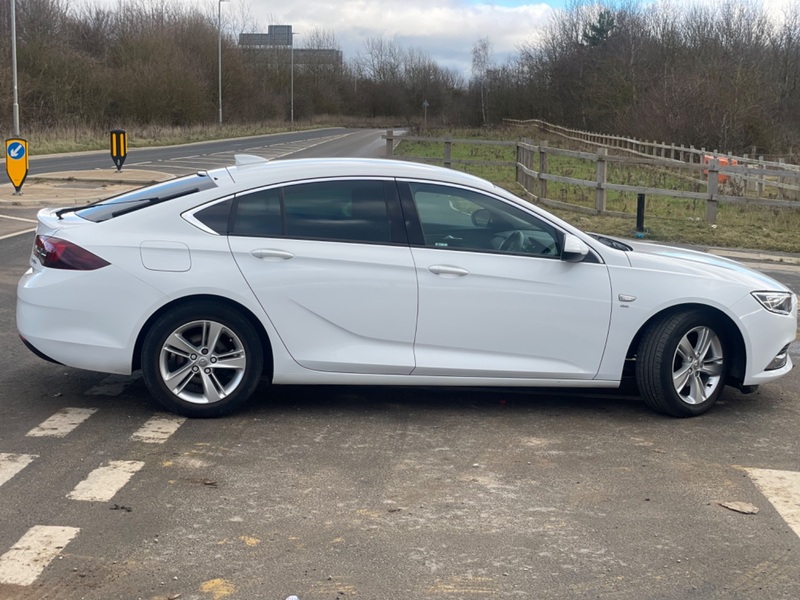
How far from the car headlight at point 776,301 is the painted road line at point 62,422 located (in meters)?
4.28

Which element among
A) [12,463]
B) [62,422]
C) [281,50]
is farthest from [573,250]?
[281,50]

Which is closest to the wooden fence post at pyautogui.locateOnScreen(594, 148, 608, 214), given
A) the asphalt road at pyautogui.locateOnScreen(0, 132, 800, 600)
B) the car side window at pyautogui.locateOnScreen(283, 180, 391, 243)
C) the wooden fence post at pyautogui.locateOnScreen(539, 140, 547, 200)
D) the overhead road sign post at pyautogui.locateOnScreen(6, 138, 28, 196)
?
the wooden fence post at pyautogui.locateOnScreen(539, 140, 547, 200)

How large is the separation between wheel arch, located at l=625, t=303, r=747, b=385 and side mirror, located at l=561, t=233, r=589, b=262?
609 millimetres

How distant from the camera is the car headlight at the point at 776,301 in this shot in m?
6.14

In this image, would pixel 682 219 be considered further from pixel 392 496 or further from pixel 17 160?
pixel 392 496

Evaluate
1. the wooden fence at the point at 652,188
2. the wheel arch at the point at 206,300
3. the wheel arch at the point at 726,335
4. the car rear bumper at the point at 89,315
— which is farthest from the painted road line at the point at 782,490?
the wooden fence at the point at 652,188

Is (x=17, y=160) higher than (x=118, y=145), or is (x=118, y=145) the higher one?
(x=118, y=145)

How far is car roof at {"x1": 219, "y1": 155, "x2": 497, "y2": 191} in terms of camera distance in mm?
5934

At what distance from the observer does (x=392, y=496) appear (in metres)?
4.62

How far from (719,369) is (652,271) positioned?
80cm

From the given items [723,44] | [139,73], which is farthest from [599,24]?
[139,73]

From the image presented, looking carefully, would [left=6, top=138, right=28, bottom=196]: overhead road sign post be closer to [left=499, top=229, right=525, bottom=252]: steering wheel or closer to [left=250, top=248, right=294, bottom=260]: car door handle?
[left=250, top=248, right=294, bottom=260]: car door handle

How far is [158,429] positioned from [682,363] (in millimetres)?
3260

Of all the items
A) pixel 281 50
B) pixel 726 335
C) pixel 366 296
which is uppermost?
pixel 281 50
